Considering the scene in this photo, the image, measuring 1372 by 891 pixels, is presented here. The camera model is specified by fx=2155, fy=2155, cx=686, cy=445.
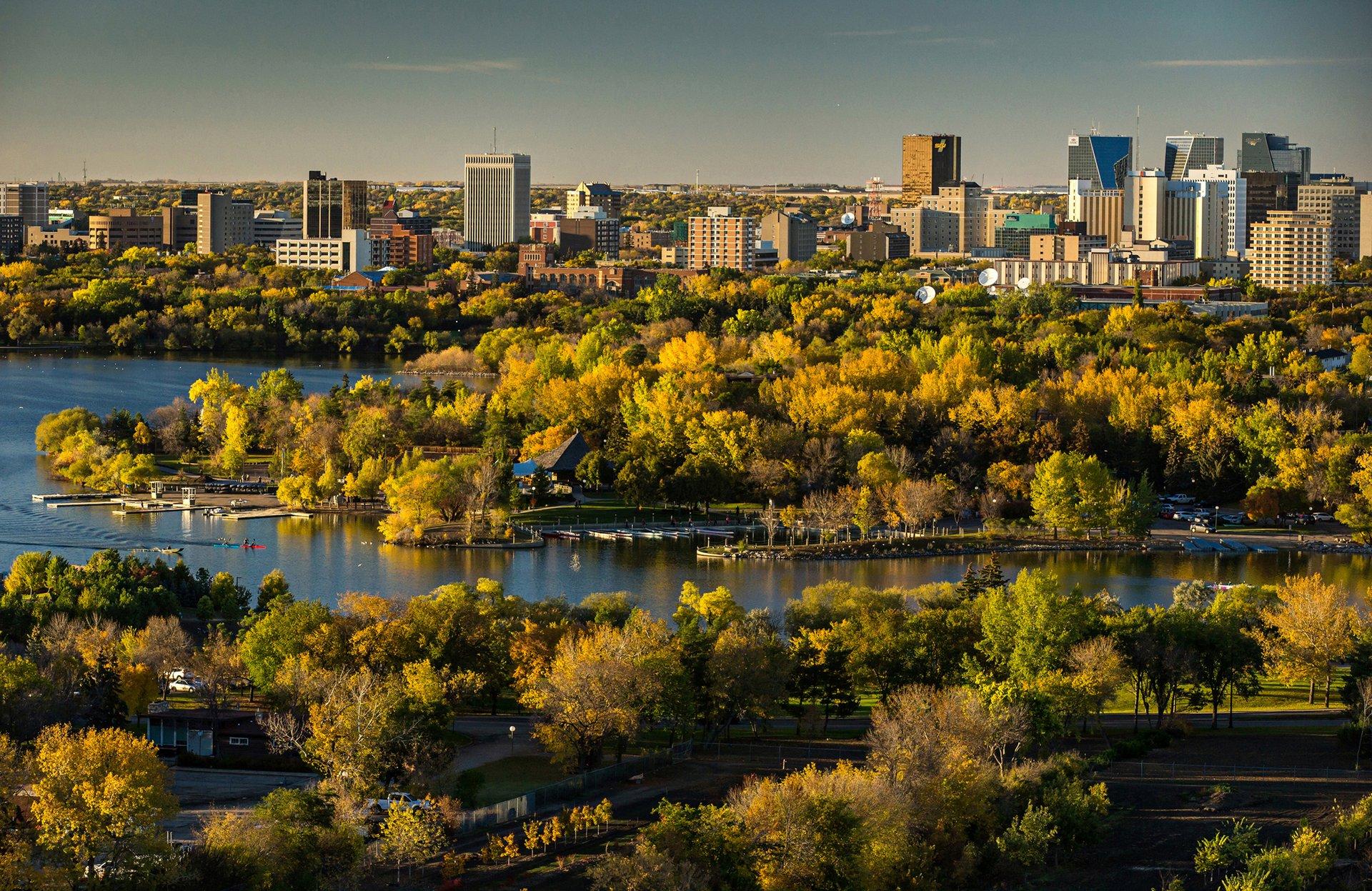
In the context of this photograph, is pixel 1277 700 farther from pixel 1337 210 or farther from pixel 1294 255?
pixel 1337 210

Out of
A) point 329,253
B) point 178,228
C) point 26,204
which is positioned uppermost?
point 26,204

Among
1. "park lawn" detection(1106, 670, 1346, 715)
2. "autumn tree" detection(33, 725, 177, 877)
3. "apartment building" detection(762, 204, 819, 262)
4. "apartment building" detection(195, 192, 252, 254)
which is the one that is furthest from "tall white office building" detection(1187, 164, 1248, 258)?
"autumn tree" detection(33, 725, 177, 877)

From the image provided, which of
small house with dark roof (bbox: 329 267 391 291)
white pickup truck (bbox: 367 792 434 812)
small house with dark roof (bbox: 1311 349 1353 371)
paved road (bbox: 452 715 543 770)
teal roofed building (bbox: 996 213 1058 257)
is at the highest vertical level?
teal roofed building (bbox: 996 213 1058 257)

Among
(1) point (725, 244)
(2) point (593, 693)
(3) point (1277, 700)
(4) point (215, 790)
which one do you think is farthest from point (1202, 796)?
(1) point (725, 244)

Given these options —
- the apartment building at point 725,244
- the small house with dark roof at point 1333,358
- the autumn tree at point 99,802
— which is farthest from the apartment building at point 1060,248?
the autumn tree at point 99,802

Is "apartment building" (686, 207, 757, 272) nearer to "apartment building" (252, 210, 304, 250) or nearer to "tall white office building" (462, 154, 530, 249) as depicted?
"apartment building" (252, 210, 304, 250)

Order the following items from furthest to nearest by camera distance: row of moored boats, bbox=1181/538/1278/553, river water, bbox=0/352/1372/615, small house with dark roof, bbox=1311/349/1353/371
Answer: small house with dark roof, bbox=1311/349/1353/371, row of moored boats, bbox=1181/538/1278/553, river water, bbox=0/352/1372/615

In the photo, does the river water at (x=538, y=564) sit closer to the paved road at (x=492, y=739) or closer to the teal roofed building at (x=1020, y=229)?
the paved road at (x=492, y=739)
